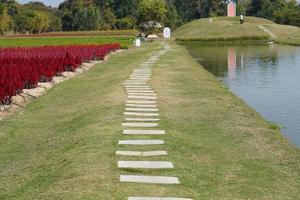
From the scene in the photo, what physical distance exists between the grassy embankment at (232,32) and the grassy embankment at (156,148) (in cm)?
4723

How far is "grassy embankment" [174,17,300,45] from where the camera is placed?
60891 mm

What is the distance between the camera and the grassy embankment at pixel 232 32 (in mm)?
60891

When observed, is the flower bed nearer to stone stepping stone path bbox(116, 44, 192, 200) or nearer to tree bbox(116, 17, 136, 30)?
stone stepping stone path bbox(116, 44, 192, 200)

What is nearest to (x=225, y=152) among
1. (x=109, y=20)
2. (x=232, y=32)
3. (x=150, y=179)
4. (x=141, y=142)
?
(x=141, y=142)

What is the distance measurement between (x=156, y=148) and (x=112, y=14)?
95427mm

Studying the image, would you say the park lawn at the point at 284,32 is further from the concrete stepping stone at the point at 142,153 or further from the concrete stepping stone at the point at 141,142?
the concrete stepping stone at the point at 142,153

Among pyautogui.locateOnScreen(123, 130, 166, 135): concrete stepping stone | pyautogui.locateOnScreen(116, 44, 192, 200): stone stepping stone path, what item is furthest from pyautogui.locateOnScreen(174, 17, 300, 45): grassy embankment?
pyautogui.locateOnScreen(123, 130, 166, 135): concrete stepping stone

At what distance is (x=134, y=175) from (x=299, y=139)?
5.48 meters

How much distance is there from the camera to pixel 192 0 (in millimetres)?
112875

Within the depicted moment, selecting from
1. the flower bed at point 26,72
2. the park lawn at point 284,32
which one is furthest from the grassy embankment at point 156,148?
the park lawn at point 284,32

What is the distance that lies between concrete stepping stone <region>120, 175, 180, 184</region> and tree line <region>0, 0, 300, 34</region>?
2869 inches

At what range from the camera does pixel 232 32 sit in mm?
66625

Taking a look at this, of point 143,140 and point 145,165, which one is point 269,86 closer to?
point 143,140

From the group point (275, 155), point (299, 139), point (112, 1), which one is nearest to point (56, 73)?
point (299, 139)
